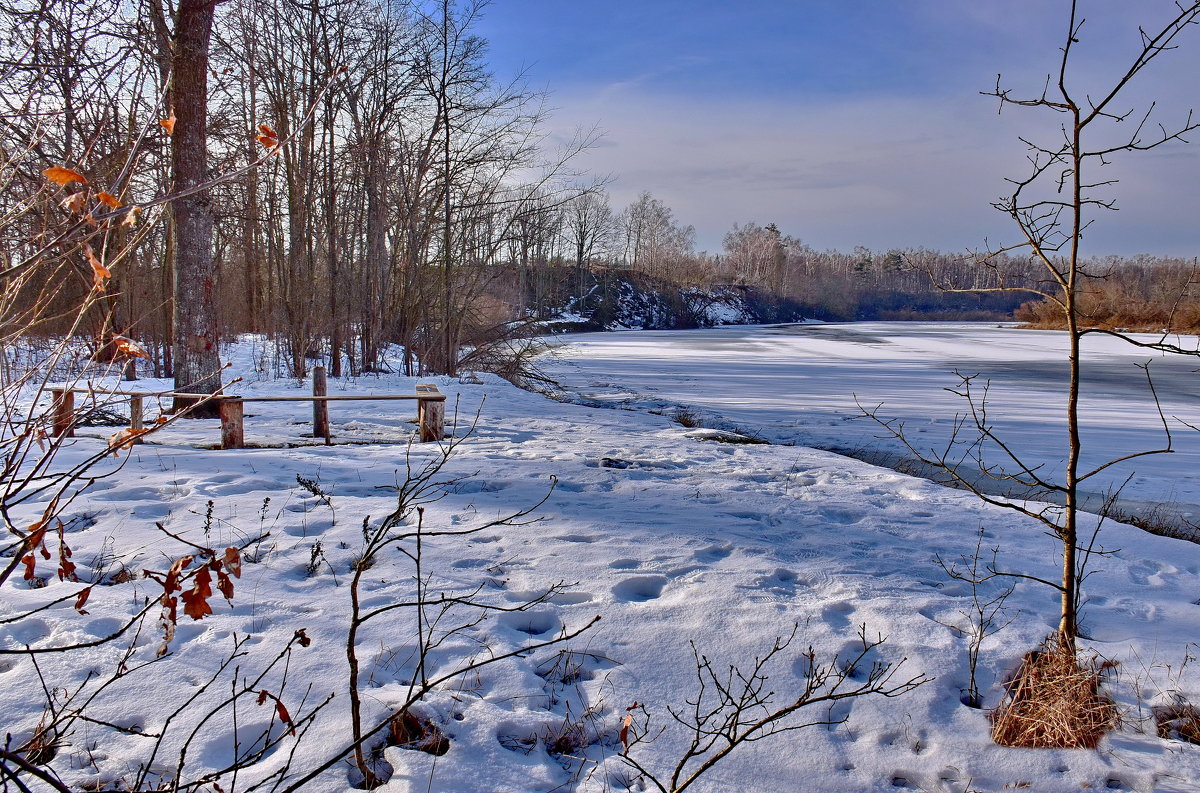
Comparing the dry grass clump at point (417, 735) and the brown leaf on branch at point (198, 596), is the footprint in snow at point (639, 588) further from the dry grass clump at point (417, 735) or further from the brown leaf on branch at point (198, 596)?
the brown leaf on branch at point (198, 596)

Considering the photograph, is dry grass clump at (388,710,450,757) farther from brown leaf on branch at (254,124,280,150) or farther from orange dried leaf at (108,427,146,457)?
brown leaf on branch at (254,124,280,150)

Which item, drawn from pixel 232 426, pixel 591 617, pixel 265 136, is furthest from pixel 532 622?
pixel 232 426

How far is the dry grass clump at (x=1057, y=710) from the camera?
3.16 meters

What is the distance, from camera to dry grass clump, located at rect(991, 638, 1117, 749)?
3.16m

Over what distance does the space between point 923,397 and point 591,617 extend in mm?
13410

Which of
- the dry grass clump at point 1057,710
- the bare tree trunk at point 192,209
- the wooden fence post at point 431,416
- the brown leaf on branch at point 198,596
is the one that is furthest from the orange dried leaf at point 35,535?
the bare tree trunk at point 192,209

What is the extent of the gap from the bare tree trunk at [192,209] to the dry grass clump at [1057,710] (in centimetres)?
873

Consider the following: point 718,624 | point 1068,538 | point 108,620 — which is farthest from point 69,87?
point 1068,538

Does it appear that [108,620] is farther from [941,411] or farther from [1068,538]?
[941,411]

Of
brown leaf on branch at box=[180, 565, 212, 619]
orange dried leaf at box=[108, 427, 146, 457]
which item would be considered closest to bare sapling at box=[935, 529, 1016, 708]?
brown leaf on branch at box=[180, 565, 212, 619]

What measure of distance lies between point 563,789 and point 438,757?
0.51m

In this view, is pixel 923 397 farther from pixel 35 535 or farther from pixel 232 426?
pixel 35 535

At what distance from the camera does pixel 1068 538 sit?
3.24 metres

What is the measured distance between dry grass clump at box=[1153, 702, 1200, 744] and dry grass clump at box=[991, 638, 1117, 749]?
194 mm
